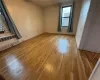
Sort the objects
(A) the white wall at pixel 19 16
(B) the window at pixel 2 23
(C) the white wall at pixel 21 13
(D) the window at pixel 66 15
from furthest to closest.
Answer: (D) the window at pixel 66 15 < (C) the white wall at pixel 21 13 < (A) the white wall at pixel 19 16 < (B) the window at pixel 2 23

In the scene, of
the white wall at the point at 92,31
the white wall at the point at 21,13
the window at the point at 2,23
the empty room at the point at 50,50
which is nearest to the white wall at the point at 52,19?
the empty room at the point at 50,50

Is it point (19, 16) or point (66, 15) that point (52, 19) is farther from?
point (19, 16)

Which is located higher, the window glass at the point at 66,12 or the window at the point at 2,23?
the window glass at the point at 66,12

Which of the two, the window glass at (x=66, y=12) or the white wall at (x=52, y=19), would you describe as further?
the white wall at (x=52, y=19)

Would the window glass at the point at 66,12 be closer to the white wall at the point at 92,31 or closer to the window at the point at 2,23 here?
the white wall at the point at 92,31

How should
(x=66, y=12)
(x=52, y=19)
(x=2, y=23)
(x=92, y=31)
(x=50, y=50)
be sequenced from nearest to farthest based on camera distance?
(x=92, y=31), (x=50, y=50), (x=2, y=23), (x=66, y=12), (x=52, y=19)

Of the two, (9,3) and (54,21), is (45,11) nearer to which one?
(54,21)

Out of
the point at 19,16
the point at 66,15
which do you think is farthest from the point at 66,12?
the point at 19,16

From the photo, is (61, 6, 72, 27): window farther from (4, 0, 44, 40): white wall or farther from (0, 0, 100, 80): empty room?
(4, 0, 44, 40): white wall

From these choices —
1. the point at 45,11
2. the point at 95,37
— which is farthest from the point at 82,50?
the point at 45,11

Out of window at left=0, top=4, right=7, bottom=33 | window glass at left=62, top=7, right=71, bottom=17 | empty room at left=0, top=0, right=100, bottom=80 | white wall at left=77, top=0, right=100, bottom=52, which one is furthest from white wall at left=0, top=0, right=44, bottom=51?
white wall at left=77, top=0, right=100, bottom=52

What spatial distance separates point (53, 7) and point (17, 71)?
462cm

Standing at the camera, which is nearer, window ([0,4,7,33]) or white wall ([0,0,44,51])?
window ([0,4,7,33])

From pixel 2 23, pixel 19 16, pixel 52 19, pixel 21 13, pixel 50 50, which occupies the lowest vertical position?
pixel 50 50
